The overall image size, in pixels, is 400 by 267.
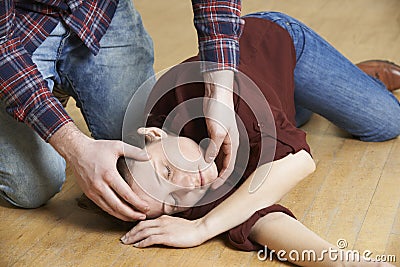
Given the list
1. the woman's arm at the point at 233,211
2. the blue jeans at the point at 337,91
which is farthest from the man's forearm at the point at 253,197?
the blue jeans at the point at 337,91

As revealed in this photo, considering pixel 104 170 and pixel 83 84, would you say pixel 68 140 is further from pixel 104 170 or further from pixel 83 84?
pixel 83 84

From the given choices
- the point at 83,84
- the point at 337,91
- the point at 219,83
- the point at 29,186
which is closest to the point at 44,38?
the point at 83,84

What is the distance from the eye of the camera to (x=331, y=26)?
3471 millimetres

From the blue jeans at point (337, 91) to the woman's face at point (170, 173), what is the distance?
598mm

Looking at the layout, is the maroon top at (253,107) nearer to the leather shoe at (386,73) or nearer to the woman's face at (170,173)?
the woman's face at (170,173)

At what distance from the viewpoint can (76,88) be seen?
2.05m

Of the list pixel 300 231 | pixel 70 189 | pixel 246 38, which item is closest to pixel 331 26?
pixel 246 38

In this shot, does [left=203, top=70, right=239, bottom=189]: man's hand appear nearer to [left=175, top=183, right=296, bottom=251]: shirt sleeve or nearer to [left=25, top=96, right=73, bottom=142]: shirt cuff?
[left=175, top=183, right=296, bottom=251]: shirt sleeve

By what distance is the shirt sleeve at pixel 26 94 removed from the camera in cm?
171

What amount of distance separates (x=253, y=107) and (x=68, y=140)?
0.44 meters

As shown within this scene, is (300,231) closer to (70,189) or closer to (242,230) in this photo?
(242,230)

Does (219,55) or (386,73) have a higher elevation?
(219,55)

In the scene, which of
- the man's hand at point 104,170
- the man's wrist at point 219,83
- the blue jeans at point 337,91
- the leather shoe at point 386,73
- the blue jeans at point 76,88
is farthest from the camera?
the leather shoe at point 386,73

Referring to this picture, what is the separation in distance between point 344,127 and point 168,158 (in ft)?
2.68
